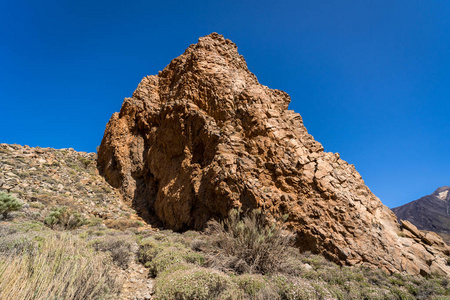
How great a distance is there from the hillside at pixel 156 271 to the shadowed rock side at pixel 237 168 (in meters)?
1.10

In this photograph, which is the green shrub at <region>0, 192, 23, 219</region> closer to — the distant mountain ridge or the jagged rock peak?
the jagged rock peak

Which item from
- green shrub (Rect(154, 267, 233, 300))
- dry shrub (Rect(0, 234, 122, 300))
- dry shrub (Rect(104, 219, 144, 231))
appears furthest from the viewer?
dry shrub (Rect(104, 219, 144, 231))

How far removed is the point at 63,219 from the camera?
9.05 metres

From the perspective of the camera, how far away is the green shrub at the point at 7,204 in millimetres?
8195

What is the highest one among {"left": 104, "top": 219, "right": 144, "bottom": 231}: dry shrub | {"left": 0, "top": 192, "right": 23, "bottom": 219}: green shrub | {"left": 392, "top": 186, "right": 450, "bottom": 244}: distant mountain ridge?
{"left": 392, "top": 186, "right": 450, "bottom": 244}: distant mountain ridge

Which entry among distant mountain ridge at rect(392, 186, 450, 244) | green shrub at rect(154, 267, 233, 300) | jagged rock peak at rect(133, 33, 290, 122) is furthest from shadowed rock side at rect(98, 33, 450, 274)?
distant mountain ridge at rect(392, 186, 450, 244)

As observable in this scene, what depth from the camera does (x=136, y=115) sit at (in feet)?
56.4

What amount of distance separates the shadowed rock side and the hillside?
110 centimetres

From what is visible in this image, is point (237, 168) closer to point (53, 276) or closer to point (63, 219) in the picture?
point (53, 276)

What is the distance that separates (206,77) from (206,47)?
10.2 ft

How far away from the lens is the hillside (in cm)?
300

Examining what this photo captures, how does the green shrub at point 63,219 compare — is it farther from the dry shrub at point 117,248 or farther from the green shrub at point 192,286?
the green shrub at point 192,286

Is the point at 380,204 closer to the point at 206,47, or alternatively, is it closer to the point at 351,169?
the point at 351,169

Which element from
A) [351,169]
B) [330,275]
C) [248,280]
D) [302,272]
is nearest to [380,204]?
[351,169]
